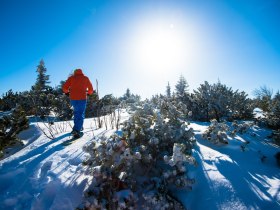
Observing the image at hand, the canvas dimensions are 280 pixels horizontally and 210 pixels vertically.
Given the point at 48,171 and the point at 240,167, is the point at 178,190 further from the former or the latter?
the point at 48,171

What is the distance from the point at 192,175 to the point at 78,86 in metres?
4.12

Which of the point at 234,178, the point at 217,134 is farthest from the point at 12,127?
the point at 234,178

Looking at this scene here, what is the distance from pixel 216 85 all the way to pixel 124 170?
28.0ft

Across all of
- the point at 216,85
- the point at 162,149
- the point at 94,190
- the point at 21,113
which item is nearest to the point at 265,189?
the point at 162,149

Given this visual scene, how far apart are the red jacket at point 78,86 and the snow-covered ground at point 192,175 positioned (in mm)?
1833

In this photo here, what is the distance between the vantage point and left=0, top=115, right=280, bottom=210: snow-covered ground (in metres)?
2.95

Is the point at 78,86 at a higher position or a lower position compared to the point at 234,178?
higher

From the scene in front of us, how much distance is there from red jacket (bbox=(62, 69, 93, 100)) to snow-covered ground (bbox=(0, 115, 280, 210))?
1.83 metres

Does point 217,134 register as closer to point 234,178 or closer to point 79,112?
point 234,178

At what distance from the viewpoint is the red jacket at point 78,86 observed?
6.01 metres

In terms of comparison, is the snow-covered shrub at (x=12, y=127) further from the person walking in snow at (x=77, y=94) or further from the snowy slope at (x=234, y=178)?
the snowy slope at (x=234, y=178)

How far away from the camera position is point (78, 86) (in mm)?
6027

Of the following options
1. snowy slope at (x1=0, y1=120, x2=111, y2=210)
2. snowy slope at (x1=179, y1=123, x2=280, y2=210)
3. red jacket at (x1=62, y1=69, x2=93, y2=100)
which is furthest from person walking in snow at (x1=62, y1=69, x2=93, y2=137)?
snowy slope at (x1=179, y1=123, x2=280, y2=210)

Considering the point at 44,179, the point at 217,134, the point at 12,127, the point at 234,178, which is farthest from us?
the point at 12,127
